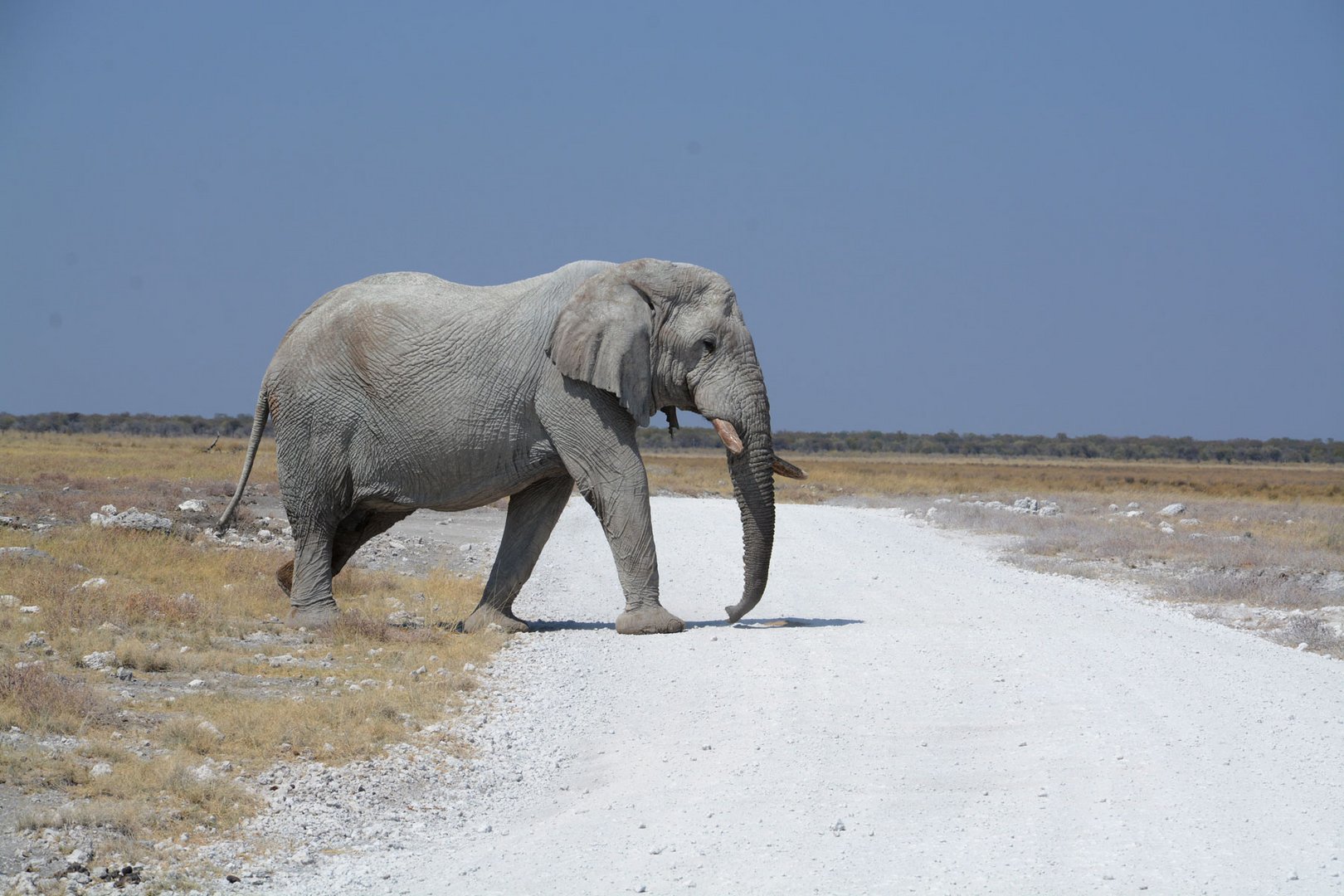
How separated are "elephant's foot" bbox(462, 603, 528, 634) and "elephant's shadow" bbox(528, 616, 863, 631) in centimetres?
→ 32

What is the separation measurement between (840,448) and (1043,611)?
137231 millimetres

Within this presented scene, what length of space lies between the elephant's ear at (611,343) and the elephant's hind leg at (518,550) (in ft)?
4.98

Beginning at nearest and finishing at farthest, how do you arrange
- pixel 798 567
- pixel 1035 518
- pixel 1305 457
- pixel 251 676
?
pixel 251 676 → pixel 798 567 → pixel 1035 518 → pixel 1305 457

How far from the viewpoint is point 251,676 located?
10500 mm

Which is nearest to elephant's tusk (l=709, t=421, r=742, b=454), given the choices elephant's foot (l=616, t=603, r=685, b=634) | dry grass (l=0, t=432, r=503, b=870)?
elephant's foot (l=616, t=603, r=685, b=634)

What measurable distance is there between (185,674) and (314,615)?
2.91 metres

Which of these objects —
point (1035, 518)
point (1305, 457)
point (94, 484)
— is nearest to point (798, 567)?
point (1035, 518)

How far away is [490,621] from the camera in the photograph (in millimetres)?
13195

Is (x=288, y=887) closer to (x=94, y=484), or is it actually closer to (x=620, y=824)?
(x=620, y=824)

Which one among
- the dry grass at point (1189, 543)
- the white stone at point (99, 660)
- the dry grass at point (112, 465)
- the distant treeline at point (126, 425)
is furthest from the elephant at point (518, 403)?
the distant treeline at point (126, 425)

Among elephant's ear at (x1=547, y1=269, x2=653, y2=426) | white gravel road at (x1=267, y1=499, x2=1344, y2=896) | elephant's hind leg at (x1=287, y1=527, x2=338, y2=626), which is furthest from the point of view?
elephant's hind leg at (x1=287, y1=527, x2=338, y2=626)

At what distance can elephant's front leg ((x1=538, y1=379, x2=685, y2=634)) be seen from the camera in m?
12.4

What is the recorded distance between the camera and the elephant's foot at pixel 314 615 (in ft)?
43.3

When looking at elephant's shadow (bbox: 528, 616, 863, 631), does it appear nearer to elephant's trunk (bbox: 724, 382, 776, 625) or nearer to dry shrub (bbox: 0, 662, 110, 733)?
elephant's trunk (bbox: 724, 382, 776, 625)
